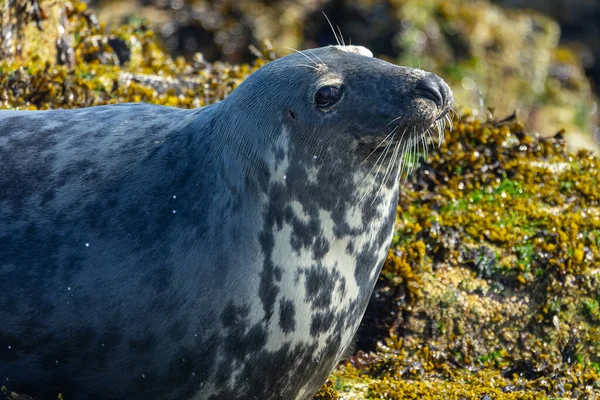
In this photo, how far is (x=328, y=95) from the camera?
3861 millimetres

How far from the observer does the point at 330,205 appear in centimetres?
388

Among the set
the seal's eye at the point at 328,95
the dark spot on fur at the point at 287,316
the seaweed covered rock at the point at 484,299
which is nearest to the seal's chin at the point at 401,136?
the seal's eye at the point at 328,95

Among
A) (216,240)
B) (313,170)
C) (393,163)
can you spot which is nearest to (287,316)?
(216,240)

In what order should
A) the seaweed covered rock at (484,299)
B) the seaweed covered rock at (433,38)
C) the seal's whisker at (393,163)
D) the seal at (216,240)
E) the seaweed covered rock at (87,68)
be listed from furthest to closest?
the seaweed covered rock at (433,38), the seaweed covered rock at (87,68), the seaweed covered rock at (484,299), the seal's whisker at (393,163), the seal at (216,240)

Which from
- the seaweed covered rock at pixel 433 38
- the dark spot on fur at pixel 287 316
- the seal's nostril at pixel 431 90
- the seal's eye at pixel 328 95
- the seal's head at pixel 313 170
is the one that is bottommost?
the dark spot on fur at pixel 287 316

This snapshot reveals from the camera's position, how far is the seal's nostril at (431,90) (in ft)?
12.6

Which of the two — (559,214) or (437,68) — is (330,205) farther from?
(437,68)

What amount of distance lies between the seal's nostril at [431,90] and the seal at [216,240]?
0.04ft

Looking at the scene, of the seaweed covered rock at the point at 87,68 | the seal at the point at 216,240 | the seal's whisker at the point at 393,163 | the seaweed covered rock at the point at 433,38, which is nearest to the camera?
the seal at the point at 216,240

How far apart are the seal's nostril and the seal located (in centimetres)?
1

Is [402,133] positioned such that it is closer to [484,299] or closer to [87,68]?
[484,299]

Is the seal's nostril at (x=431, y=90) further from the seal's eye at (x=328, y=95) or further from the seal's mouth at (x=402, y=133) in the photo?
the seal's eye at (x=328, y=95)

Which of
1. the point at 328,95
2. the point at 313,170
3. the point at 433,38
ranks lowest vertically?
the point at 313,170

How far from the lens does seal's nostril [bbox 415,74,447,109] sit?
3840 mm
